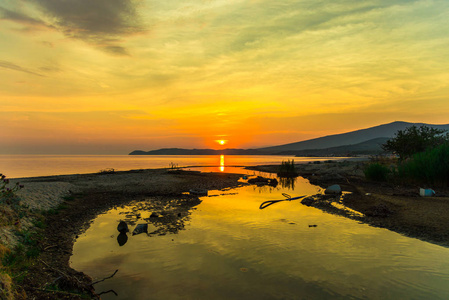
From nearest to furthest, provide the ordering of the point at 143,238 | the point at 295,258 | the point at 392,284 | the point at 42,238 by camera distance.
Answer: the point at 392,284
the point at 295,258
the point at 42,238
the point at 143,238

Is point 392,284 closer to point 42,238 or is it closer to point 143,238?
point 143,238

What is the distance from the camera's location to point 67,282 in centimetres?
614

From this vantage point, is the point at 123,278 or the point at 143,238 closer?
the point at 123,278

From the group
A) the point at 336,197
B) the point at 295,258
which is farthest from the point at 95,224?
the point at 336,197

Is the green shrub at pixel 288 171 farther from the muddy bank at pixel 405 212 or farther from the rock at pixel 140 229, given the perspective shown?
the rock at pixel 140 229

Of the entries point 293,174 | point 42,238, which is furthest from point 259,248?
point 293,174

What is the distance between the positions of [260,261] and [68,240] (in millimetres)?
7385

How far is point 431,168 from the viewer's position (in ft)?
71.4

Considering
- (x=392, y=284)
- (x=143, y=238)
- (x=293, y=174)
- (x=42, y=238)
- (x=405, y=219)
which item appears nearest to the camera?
(x=392, y=284)

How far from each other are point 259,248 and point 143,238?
15.5ft

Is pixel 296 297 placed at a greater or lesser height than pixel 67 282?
lesser

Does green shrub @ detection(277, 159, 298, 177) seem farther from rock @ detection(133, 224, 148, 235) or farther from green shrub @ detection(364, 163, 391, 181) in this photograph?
rock @ detection(133, 224, 148, 235)

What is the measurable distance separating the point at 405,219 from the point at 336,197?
793 cm

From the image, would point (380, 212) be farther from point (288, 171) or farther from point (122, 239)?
point (288, 171)
